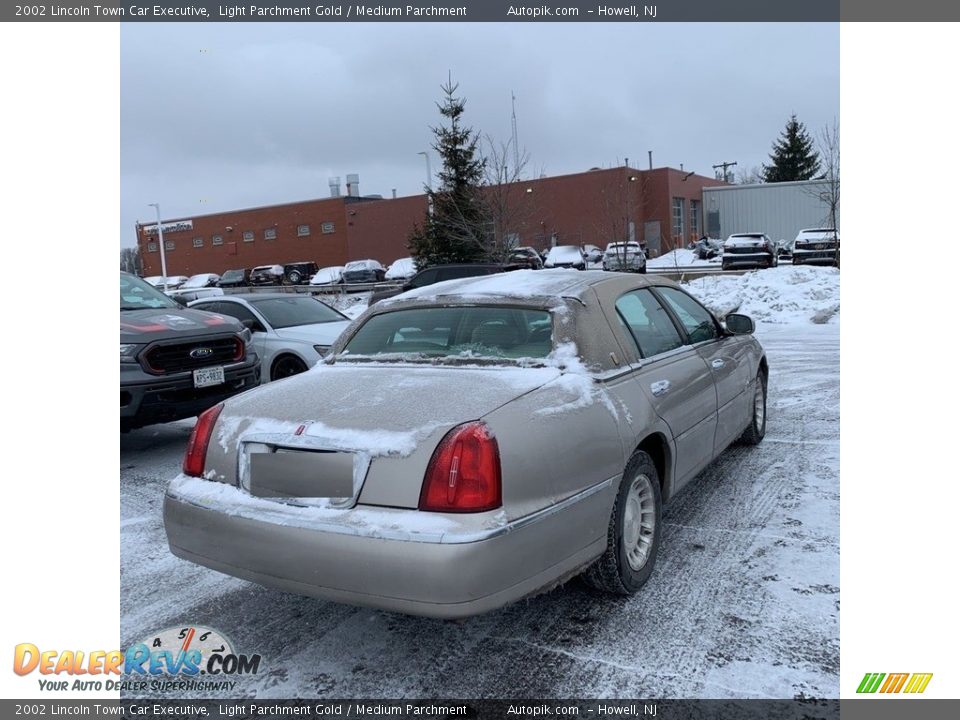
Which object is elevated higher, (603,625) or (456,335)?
(456,335)

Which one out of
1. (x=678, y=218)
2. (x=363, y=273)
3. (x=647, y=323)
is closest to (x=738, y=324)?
(x=647, y=323)

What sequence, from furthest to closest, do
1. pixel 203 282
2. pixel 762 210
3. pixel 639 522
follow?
pixel 203 282
pixel 762 210
pixel 639 522

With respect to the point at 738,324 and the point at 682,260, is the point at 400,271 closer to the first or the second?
the point at 682,260

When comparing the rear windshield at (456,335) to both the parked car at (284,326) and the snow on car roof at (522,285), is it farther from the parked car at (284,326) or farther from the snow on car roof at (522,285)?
the parked car at (284,326)

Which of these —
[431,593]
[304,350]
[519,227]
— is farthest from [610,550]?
[519,227]

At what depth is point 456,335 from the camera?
3775mm

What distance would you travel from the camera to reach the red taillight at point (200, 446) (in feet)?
10.5

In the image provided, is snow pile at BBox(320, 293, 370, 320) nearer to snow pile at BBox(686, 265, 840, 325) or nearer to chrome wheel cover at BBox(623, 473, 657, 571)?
snow pile at BBox(686, 265, 840, 325)

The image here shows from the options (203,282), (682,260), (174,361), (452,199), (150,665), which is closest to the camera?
(150,665)

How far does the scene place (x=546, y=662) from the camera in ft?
9.51

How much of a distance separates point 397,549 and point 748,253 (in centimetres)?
2419
